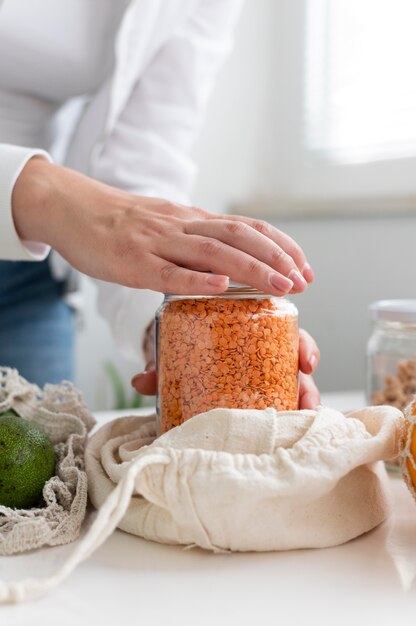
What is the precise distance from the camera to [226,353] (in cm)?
56

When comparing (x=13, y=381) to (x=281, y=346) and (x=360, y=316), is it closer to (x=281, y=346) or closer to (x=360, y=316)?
(x=281, y=346)

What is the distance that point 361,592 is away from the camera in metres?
0.45

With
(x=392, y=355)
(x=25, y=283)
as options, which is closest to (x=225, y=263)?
(x=392, y=355)

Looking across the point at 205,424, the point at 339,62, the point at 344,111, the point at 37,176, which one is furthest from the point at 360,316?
the point at 205,424

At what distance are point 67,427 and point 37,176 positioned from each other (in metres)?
0.25

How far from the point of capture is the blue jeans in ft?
4.06

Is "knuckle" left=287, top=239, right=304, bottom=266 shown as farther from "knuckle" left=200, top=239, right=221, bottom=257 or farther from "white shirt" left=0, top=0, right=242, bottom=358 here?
"white shirt" left=0, top=0, right=242, bottom=358

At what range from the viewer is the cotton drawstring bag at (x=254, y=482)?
1.54ft

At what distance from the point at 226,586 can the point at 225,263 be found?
229 millimetres

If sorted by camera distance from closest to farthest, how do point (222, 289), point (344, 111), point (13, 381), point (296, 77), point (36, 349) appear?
1. point (222, 289)
2. point (13, 381)
3. point (36, 349)
4. point (344, 111)
5. point (296, 77)

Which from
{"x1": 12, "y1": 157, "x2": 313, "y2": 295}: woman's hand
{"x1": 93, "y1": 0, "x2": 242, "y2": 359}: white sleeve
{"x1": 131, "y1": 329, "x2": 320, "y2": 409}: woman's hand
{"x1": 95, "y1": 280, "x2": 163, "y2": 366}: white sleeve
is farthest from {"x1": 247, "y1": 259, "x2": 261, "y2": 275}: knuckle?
{"x1": 93, "y1": 0, "x2": 242, "y2": 359}: white sleeve

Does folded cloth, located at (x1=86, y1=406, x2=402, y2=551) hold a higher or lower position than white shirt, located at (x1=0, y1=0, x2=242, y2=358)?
lower

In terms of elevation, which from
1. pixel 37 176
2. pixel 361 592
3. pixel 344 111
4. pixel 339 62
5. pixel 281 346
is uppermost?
pixel 339 62

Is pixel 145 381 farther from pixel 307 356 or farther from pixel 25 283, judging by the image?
pixel 25 283
